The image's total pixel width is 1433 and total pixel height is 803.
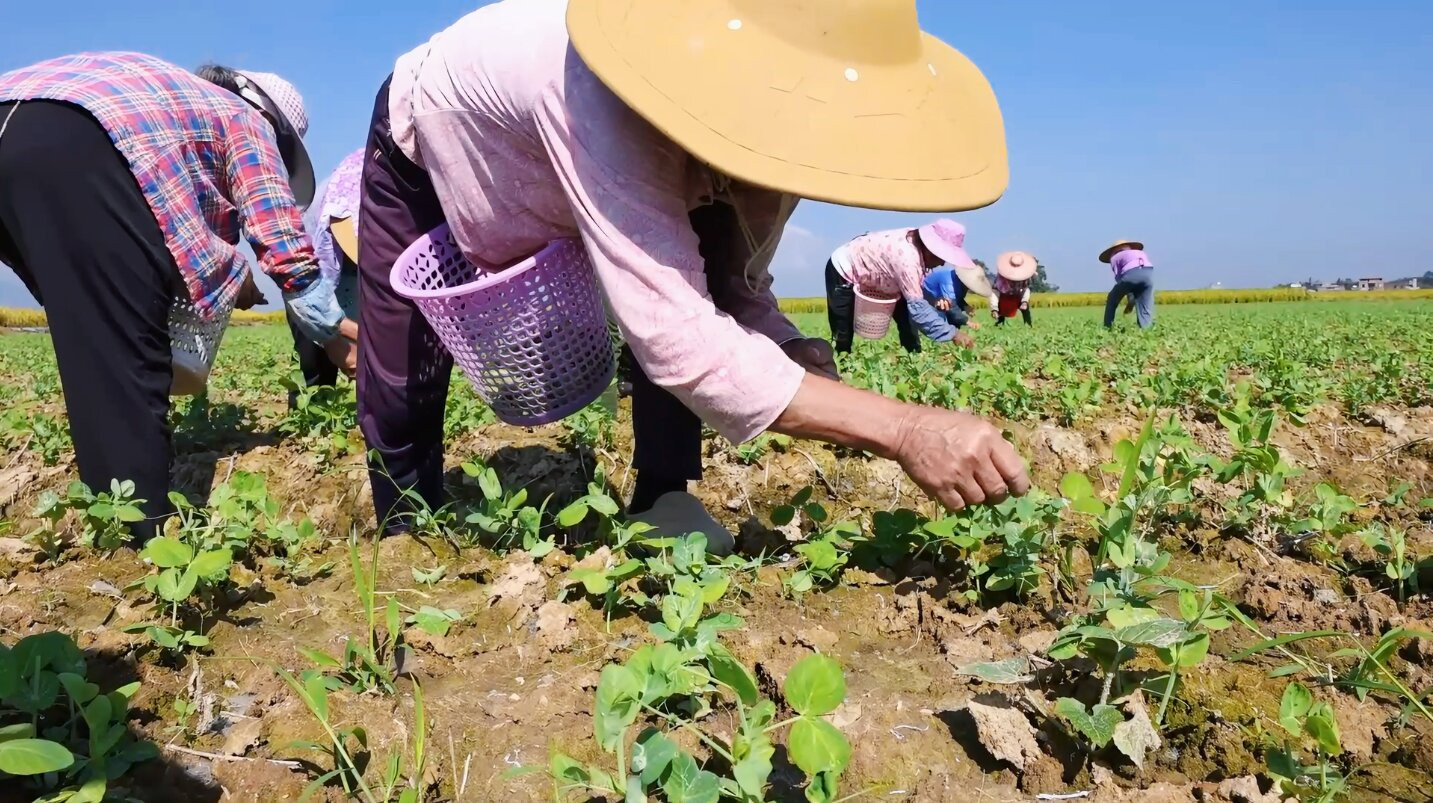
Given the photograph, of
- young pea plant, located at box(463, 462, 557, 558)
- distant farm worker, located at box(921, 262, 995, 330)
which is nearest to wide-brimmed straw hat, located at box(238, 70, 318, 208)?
young pea plant, located at box(463, 462, 557, 558)

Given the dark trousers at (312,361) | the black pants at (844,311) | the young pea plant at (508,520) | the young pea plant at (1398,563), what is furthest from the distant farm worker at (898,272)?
the young pea plant at (1398,563)

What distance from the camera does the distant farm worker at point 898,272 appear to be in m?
7.18

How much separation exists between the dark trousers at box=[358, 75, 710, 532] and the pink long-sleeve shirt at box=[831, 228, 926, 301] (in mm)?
5133

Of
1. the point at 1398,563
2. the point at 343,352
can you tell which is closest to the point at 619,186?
the point at 1398,563

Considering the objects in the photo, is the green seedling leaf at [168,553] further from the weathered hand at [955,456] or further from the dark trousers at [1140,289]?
the dark trousers at [1140,289]

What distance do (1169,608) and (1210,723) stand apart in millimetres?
555

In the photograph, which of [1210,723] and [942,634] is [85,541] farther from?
[1210,723]

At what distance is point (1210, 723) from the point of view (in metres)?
1.31

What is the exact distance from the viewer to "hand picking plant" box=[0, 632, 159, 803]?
1052 millimetres

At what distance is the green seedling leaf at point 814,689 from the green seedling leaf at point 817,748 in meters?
0.02

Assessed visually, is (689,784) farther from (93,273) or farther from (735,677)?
(93,273)

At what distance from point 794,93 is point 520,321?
0.95m

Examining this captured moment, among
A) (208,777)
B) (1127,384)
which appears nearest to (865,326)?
(1127,384)

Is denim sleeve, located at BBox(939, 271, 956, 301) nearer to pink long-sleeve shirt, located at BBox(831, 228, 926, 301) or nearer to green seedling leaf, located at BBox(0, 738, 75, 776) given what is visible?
pink long-sleeve shirt, located at BBox(831, 228, 926, 301)
